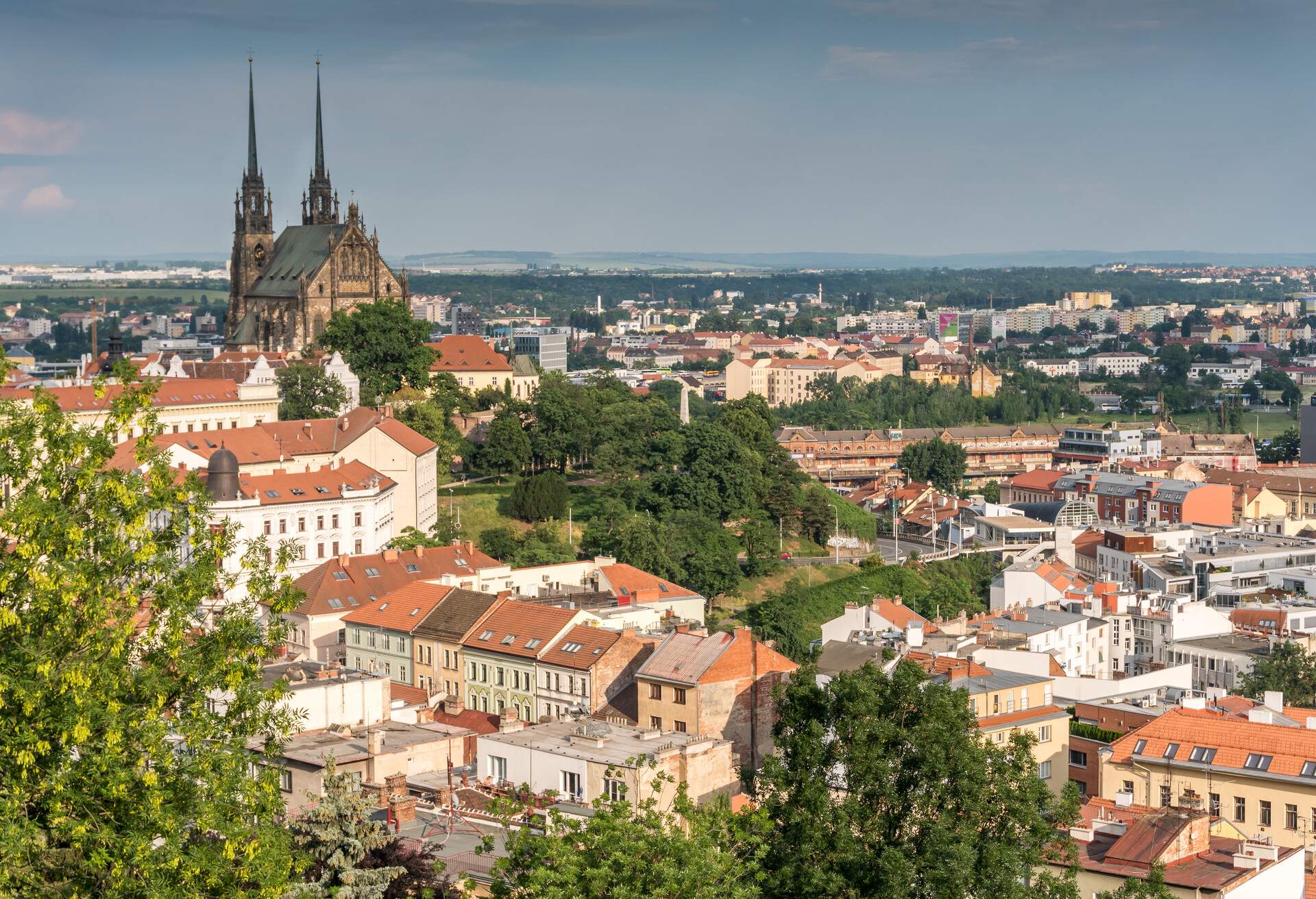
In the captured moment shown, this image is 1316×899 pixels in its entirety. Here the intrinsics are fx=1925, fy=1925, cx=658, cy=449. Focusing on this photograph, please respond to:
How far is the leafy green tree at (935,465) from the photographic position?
414 ft

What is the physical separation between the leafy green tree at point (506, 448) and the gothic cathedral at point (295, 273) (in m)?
18.8

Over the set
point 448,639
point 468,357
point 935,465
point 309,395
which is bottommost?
point 935,465

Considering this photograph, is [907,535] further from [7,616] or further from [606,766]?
[7,616]

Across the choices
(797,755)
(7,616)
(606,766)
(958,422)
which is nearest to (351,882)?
(7,616)

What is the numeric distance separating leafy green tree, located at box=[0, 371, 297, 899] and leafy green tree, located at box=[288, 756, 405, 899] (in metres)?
2.37

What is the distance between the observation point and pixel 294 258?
379ft

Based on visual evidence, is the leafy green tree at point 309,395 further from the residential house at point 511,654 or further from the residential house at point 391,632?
the residential house at point 511,654

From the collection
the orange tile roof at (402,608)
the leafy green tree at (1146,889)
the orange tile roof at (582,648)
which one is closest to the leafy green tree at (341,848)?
the leafy green tree at (1146,889)

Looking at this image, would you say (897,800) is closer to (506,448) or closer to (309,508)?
(309,508)

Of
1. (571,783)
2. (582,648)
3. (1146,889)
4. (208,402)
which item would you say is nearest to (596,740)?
(571,783)

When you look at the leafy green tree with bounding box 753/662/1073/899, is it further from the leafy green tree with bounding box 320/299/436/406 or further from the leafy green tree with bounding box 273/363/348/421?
the leafy green tree with bounding box 320/299/436/406

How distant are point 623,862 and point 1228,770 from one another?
75.9 ft

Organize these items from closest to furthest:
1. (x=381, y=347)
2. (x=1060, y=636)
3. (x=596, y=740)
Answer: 1. (x=596, y=740)
2. (x=1060, y=636)
3. (x=381, y=347)

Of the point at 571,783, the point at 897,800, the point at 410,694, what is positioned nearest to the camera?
the point at 897,800
